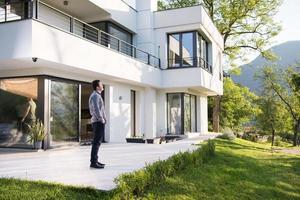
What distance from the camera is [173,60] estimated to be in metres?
19.6

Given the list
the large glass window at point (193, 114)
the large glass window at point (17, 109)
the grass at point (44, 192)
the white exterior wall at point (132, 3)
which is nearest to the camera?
the grass at point (44, 192)

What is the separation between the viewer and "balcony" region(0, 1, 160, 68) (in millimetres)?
10940

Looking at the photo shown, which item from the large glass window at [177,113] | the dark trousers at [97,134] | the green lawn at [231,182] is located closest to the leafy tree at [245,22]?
the large glass window at [177,113]

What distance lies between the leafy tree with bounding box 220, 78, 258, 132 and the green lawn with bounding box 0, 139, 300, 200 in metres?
25.9

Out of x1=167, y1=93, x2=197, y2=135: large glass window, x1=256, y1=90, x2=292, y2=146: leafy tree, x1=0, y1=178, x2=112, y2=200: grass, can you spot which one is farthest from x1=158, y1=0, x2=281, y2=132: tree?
x1=0, y1=178, x2=112, y2=200: grass

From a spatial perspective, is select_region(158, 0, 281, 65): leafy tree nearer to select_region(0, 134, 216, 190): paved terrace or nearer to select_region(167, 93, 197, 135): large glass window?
select_region(167, 93, 197, 135): large glass window

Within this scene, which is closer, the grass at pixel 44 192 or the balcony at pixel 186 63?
the grass at pixel 44 192

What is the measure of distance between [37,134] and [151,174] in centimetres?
611

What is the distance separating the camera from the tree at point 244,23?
101ft

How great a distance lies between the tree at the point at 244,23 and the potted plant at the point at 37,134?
21143mm

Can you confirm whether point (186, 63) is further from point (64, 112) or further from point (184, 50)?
point (64, 112)

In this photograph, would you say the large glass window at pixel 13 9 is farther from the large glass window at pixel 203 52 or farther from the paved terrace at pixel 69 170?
the large glass window at pixel 203 52

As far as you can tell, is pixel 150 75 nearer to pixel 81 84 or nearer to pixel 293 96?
pixel 81 84

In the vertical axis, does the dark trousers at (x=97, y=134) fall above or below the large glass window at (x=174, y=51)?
below
